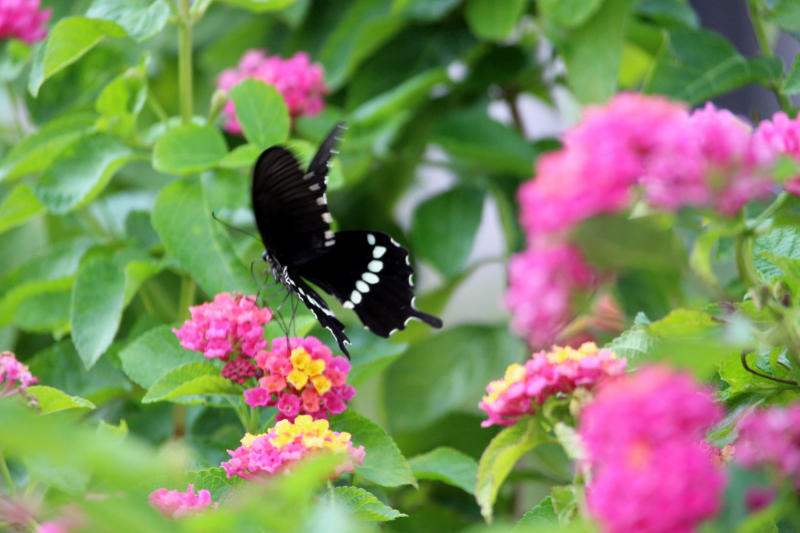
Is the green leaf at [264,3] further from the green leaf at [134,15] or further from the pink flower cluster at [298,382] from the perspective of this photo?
the pink flower cluster at [298,382]

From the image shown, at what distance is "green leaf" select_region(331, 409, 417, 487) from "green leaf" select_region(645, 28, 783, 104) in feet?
1.85

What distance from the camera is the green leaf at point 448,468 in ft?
2.32

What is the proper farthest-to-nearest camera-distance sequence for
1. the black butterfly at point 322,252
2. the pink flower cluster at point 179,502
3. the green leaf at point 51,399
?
the black butterfly at point 322,252 < the green leaf at point 51,399 < the pink flower cluster at point 179,502

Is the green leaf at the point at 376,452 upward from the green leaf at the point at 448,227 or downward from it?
upward

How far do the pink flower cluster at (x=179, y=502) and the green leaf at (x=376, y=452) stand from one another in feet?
0.48

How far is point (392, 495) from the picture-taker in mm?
990

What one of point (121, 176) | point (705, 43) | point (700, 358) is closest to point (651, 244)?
point (700, 358)

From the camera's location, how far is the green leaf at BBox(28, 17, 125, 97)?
80 cm

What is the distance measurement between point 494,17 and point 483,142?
196 millimetres

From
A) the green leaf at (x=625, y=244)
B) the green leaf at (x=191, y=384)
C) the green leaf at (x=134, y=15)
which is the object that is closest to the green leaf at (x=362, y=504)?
the green leaf at (x=191, y=384)

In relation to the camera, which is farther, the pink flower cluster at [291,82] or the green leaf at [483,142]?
the green leaf at [483,142]

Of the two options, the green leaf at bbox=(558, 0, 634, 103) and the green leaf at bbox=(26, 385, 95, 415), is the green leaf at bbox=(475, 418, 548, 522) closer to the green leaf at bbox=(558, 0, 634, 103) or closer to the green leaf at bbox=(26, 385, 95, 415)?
the green leaf at bbox=(26, 385, 95, 415)

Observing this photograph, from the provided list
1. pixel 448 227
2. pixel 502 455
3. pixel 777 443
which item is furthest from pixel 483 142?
pixel 777 443

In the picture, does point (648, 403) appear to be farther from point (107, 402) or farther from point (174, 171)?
point (107, 402)
